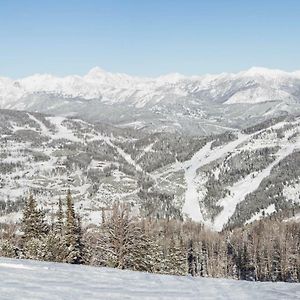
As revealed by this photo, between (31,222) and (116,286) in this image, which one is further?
(31,222)

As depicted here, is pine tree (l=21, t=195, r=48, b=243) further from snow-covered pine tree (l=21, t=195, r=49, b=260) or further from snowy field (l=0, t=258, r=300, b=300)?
snowy field (l=0, t=258, r=300, b=300)

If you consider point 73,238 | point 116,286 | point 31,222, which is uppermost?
point 116,286

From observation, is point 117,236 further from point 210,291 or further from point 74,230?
point 210,291

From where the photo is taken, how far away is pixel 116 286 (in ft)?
64.2

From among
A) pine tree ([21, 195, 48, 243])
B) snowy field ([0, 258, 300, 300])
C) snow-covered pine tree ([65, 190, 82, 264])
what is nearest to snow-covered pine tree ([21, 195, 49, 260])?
pine tree ([21, 195, 48, 243])

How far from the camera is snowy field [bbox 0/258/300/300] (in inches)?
687

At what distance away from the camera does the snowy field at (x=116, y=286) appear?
687 inches

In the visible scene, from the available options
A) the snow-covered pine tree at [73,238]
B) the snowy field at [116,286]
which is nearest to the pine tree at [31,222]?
the snow-covered pine tree at [73,238]

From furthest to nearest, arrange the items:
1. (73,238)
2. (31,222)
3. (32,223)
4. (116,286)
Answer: (32,223), (31,222), (73,238), (116,286)

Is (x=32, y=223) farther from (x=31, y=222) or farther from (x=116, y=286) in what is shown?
(x=116, y=286)

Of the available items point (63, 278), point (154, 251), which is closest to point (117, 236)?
point (154, 251)

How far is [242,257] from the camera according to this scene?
192875mm

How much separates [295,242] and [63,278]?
629 ft

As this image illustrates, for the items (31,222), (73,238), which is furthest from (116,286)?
(31,222)
